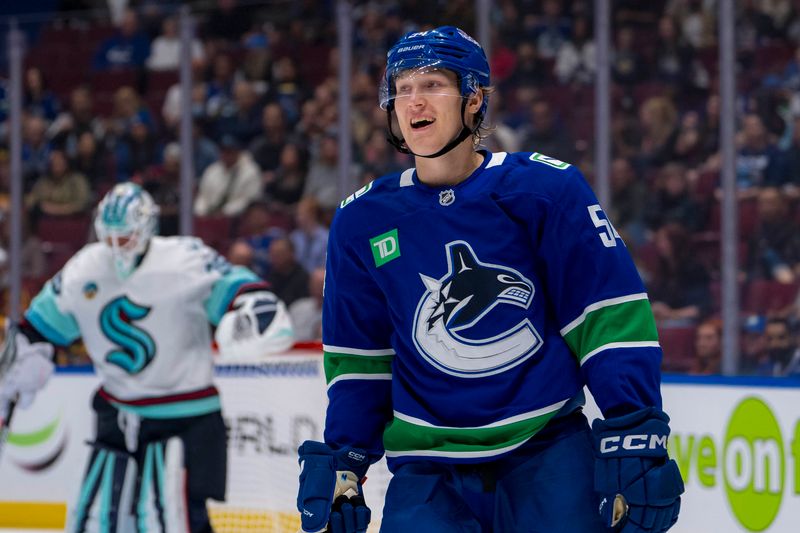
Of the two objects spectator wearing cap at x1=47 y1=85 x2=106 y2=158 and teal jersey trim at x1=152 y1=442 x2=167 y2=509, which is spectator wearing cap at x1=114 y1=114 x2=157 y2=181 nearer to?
spectator wearing cap at x1=47 y1=85 x2=106 y2=158

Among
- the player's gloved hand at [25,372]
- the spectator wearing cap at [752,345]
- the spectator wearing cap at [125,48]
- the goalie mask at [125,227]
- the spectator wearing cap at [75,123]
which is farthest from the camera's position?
the spectator wearing cap at [125,48]

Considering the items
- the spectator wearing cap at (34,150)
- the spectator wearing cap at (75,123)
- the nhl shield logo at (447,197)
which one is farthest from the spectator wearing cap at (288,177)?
the nhl shield logo at (447,197)

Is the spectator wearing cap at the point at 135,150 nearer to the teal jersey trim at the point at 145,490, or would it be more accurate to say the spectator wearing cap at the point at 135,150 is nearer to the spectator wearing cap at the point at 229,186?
the spectator wearing cap at the point at 229,186

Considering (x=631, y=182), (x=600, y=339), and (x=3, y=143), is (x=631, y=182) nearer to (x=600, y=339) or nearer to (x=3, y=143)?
(x=3, y=143)

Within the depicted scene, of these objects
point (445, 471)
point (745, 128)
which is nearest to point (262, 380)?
point (745, 128)

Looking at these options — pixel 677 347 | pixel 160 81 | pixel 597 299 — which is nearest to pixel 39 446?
pixel 160 81

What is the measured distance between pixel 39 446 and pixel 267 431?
4.49 feet

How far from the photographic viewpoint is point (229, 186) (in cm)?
686

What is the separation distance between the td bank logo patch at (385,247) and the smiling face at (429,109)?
15cm

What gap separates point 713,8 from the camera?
19.5 ft

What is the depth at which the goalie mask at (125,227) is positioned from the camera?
4961 millimetres

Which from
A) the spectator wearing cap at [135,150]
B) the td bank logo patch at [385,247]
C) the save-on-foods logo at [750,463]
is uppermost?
the spectator wearing cap at [135,150]

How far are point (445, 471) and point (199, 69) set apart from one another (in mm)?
4984

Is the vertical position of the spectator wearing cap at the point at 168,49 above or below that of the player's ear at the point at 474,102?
above
